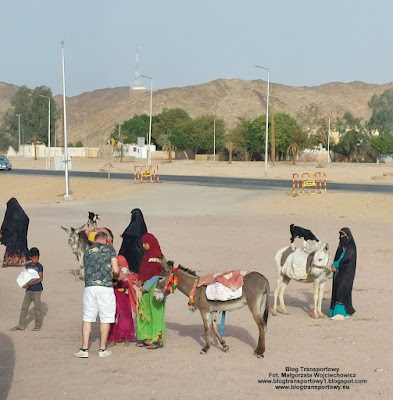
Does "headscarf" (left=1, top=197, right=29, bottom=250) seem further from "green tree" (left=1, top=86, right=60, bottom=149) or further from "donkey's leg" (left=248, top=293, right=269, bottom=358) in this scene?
"green tree" (left=1, top=86, right=60, bottom=149)

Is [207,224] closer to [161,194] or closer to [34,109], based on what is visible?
[161,194]

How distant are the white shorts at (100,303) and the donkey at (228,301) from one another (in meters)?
0.60

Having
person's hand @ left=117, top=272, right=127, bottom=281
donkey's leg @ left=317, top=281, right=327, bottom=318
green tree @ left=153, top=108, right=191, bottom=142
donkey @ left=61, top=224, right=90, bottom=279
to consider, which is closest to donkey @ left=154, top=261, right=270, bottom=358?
person's hand @ left=117, top=272, right=127, bottom=281

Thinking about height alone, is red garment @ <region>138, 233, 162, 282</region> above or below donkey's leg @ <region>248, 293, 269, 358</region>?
above

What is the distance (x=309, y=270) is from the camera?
510 inches

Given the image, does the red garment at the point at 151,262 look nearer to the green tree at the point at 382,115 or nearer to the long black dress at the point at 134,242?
the long black dress at the point at 134,242

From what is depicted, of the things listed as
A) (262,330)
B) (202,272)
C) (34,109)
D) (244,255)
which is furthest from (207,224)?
(34,109)

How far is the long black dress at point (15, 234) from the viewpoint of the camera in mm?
18062

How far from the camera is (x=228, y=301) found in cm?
1077

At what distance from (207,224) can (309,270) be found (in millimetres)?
16466

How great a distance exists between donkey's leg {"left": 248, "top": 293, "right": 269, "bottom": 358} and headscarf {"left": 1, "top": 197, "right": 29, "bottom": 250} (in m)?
8.59

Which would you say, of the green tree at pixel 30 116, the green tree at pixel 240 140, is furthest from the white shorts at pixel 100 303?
the green tree at pixel 30 116

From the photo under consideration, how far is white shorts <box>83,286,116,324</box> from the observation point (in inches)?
412

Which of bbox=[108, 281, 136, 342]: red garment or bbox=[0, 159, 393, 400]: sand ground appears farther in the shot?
bbox=[108, 281, 136, 342]: red garment
